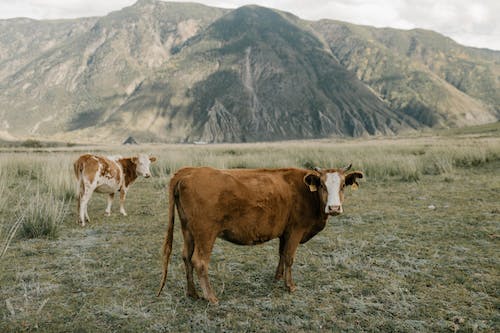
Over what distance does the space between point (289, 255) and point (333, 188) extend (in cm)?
112

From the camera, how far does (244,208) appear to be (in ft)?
15.2

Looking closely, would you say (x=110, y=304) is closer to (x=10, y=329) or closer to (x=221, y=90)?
(x=10, y=329)

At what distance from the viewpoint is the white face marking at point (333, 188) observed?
4.65 m

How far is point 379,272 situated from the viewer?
5578 mm

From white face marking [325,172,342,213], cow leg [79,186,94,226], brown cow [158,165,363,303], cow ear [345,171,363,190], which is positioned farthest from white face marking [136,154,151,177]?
white face marking [325,172,342,213]

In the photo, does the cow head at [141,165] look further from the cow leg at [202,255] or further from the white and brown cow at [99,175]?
the cow leg at [202,255]

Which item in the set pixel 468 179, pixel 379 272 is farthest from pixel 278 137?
pixel 379 272

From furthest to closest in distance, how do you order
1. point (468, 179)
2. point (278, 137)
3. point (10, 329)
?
point (278, 137) → point (468, 179) → point (10, 329)

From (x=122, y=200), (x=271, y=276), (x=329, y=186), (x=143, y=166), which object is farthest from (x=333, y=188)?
(x=143, y=166)

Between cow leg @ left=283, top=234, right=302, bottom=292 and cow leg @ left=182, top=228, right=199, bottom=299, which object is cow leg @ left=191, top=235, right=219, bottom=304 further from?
cow leg @ left=283, top=234, right=302, bottom=292

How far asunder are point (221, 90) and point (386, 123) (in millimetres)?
63526

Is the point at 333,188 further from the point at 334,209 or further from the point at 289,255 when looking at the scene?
the point at 289,255

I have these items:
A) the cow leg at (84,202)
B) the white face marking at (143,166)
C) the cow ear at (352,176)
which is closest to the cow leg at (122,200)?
the white face marking at (143,166)

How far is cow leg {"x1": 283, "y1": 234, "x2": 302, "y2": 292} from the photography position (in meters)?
5.01
